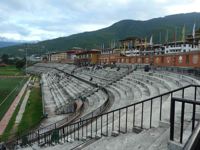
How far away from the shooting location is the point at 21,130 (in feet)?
72.1

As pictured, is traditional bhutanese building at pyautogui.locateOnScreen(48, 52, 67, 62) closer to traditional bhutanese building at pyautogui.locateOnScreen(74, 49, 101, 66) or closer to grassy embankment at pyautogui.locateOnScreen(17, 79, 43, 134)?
traditional bhutanese building at pyautogui.locateOnScreen(74, 49, 101, 66)

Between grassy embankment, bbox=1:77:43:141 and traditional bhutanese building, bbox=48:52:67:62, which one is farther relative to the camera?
traditional bhutanese building, bbox=48:52:67:62

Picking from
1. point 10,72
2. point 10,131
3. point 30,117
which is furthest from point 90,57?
point 10,131

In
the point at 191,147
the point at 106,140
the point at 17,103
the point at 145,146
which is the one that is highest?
the point at 191,147

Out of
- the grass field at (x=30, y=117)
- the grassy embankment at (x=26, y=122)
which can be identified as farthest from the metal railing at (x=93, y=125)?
the grass field at (x=30, y=117)

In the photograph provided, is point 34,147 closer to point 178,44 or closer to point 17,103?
point 17,103

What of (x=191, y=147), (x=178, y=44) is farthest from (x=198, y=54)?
(x=178, y=44)

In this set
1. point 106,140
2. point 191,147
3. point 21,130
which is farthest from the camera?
point 21,130

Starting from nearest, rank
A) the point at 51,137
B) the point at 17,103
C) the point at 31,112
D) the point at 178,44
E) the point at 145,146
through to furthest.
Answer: the point at 145,146
the point at 51,137
the point at 31,112
the point at 17,103
the point at 178,44

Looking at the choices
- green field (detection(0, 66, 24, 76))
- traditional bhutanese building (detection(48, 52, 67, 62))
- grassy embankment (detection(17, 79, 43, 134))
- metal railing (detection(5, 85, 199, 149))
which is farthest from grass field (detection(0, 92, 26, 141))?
traditional bhutanese building (detection(48, 52, 67, 62))

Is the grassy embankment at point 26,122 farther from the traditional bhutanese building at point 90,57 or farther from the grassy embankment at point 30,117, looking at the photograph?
the traditional bhutanese building at point 90,57

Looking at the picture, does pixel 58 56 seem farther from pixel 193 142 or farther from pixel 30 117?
pixel 193 142

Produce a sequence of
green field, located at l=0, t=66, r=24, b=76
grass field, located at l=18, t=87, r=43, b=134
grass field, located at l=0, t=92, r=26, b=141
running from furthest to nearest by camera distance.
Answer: green field, located at l=0, t=66, r=24, b=76 → grass field, located at l=18, t=87, r=43, b=134 → grass field, located at l=0, t=92, r=26, b=141

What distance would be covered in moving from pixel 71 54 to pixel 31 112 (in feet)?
414
